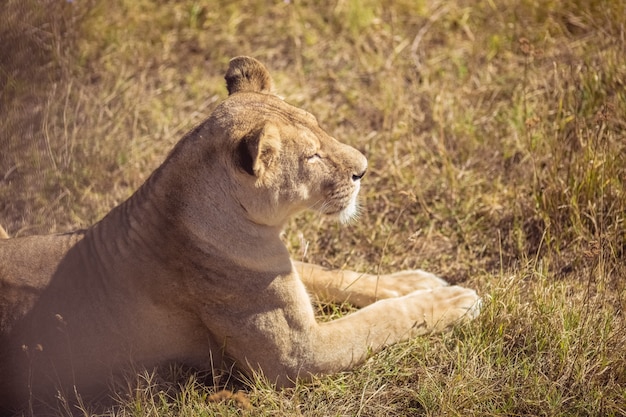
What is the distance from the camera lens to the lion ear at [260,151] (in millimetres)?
3398

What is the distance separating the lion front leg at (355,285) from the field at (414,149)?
11 cm

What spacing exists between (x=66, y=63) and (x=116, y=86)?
0.42 meters

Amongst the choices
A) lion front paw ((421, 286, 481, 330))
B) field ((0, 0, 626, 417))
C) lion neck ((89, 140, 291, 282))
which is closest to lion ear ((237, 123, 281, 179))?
lion neck ((89, 140, 291, 282))

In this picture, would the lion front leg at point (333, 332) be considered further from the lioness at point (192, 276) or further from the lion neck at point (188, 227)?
the lion neck at point (188, 227)

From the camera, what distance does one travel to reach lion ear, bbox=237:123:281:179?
3398 mm

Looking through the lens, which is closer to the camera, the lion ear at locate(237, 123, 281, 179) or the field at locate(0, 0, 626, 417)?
the lion ear at locate(237, 123, 281, 179)

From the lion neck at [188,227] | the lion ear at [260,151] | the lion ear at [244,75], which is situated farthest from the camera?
the lion ear at [244,75]

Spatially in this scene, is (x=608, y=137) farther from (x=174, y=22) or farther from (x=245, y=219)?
(x=174, y=22)

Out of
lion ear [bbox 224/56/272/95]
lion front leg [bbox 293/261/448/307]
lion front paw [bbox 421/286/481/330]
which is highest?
lion ear [bbox 224/56/272/95]

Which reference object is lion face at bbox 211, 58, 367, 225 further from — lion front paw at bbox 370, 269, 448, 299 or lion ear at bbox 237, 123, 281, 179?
lion front paw at bbox 370, 269, 448, 299

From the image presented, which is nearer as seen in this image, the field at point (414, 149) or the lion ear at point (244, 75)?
the field at point (414, 149)

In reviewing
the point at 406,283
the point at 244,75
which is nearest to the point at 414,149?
the point at 406,283

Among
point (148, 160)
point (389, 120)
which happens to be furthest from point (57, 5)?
point (389, 120)

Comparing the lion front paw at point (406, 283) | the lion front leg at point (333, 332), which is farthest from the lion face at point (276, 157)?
the lion front paw at point (406, 283)
